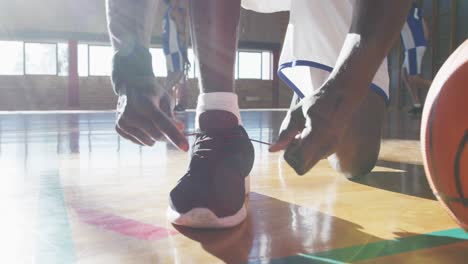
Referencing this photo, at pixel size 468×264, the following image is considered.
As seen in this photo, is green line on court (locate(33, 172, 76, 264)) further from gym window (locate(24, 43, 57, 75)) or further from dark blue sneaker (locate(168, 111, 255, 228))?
gym window (locate(24, 43, 57, 75))

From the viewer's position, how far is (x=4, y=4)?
9.13 m

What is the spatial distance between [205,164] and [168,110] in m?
0.09

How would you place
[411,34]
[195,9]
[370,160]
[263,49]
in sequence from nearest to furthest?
[195,9], [370,160], [411,34], [263,49]

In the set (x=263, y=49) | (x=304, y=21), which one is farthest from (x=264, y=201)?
(x=263, y=49)

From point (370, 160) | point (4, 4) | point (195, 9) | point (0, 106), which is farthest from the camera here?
point (0, 106)

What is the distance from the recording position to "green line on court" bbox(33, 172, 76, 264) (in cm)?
55

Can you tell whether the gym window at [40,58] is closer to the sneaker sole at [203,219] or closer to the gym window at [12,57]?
the gym window at [12,57]

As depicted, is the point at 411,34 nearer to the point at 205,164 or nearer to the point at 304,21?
the point at 304,21

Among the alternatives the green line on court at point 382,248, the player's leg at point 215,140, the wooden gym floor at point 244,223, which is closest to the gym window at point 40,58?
the wooden gym floor at point 244,223

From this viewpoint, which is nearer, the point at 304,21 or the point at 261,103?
the point at 304,21

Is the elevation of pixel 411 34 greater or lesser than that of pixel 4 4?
lesser

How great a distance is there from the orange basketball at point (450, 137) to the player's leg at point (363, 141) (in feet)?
1.42

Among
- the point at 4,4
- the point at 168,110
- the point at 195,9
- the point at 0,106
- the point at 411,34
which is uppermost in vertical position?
the point at 4,4

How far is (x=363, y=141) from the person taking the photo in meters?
1.06
